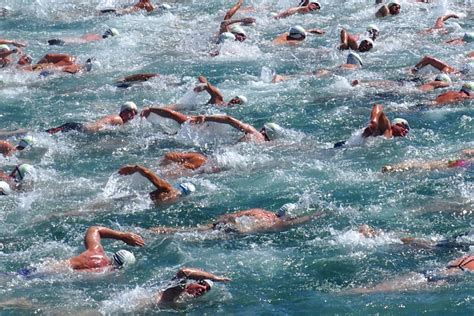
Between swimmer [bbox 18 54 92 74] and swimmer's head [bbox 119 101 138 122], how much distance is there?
3.40 m

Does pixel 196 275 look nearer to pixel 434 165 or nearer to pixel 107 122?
pixel 434 165

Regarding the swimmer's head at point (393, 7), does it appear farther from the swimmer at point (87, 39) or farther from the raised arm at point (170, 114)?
the raised arm at point (170, 114)

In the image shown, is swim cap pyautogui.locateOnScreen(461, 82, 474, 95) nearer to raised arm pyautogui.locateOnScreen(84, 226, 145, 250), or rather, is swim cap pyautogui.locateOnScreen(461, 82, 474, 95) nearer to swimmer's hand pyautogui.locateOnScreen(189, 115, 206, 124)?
swimmer's hand pyautogui.locateOnScreen(189, 115, 206, 124)

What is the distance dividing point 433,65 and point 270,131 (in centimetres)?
412

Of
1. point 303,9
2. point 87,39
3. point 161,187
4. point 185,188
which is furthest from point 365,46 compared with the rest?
point 161,187

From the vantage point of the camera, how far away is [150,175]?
41.0 feet

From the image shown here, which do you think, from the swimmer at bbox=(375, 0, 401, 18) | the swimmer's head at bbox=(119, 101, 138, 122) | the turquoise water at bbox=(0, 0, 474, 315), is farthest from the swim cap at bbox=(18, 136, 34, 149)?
the swimmer at bbox=(375, 0, 401, 18)

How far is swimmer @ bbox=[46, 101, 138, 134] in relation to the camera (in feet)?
50.2

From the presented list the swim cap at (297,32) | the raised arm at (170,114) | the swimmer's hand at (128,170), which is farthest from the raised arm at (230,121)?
the swim cap at (297,32)

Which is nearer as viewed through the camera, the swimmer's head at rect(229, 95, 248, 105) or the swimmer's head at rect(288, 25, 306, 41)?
the swimmer's head at rect(229, 95, 248, 105)

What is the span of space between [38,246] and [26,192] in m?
1.73

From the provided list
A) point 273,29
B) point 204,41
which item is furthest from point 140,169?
point 273,29

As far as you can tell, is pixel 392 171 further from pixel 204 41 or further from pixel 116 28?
pixel 116 28

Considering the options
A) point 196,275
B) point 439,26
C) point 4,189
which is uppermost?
point 196,275
